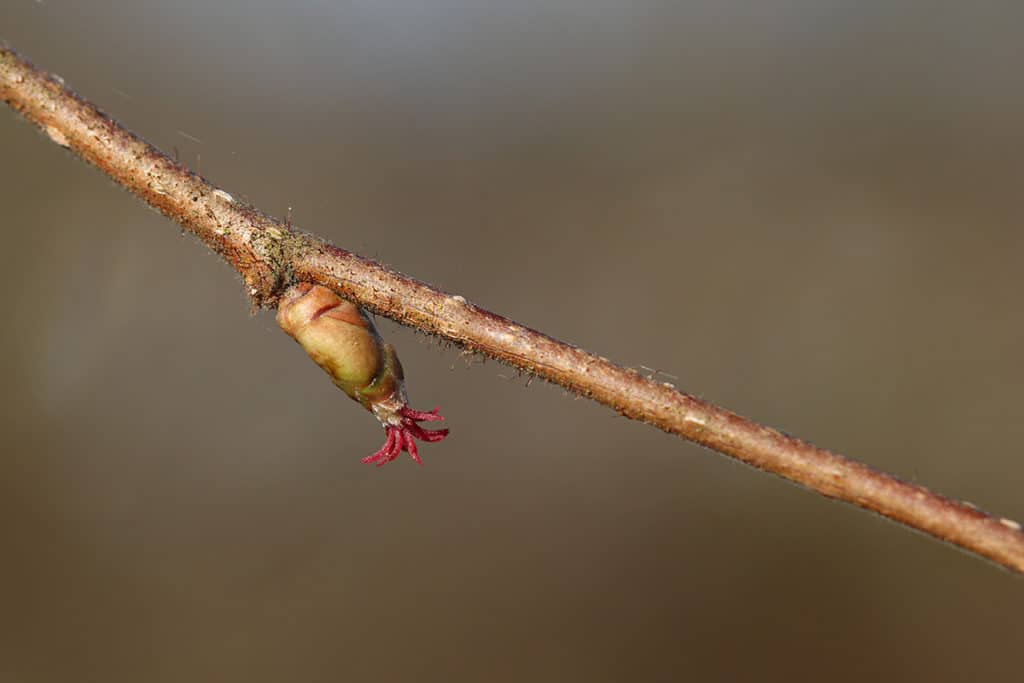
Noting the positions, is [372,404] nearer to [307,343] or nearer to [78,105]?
[307,343]

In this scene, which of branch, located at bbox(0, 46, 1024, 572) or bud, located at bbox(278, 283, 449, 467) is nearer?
branch, located at bbox(0, 46, 1024, 572)

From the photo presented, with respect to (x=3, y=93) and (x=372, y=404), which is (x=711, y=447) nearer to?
(x=372, y=404)

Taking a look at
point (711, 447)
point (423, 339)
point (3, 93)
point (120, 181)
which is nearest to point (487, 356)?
point (423, 339)

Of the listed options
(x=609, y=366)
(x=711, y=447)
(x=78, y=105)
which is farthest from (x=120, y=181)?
(x=711, y=447)

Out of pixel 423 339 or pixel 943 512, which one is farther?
pixel 423 339

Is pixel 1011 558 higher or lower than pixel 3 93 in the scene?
higher

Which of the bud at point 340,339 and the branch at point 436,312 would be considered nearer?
the branch at point 436,312
